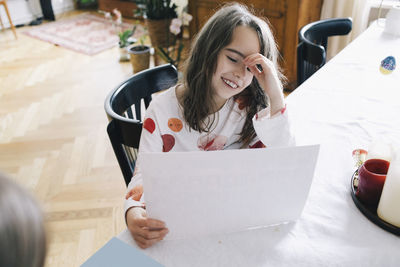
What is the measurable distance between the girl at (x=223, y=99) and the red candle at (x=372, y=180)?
19cm

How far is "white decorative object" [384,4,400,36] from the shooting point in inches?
61.6

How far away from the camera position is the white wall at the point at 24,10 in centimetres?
443

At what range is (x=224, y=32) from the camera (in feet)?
2.69

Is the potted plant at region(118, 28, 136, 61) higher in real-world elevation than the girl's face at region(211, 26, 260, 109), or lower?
lower

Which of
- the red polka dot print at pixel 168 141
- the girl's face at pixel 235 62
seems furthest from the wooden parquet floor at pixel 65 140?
the girl's face at pixel 235 62

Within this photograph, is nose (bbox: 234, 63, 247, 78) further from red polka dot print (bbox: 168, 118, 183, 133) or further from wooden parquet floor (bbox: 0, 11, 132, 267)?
wooden parquet floor (bbox: 0, 11, 132, 267)

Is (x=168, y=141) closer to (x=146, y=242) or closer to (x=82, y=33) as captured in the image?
(x=146, y=242)

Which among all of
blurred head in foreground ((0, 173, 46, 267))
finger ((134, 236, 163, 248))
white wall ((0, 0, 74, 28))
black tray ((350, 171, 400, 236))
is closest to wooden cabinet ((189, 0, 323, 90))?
black tray ((350, 171, 400, 236))

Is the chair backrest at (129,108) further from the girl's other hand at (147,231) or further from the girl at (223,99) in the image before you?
the girl's other hand at (147,231)

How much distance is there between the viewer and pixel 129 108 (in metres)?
1.04

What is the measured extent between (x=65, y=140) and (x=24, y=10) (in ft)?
10.9

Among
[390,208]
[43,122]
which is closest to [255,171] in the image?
[390,208]

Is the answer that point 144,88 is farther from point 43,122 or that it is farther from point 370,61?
point 43,122

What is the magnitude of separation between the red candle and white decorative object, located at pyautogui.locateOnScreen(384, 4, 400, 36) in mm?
1207
